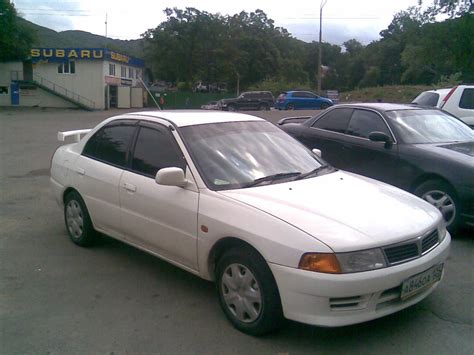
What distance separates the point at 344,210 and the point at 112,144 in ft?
8.83

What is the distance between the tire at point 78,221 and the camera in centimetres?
524

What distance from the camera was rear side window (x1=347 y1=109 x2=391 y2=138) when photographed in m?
6.73

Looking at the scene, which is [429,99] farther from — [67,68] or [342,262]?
[67,68]

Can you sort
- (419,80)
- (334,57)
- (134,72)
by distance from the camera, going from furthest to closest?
(334,57) → (419,80) → (134,72)

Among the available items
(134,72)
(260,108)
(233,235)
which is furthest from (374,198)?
(134,72)

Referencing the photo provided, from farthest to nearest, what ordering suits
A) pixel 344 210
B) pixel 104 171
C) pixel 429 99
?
pixel 429 99 < pixel 104 171 < pixel 344 210

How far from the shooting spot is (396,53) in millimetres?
78688

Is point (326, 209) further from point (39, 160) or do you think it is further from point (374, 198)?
point (39, 160)

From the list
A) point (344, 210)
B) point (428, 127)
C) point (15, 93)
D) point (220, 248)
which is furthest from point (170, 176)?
point (15, 93)

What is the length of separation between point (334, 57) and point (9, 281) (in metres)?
98.0

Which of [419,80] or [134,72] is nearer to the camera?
[134,72]

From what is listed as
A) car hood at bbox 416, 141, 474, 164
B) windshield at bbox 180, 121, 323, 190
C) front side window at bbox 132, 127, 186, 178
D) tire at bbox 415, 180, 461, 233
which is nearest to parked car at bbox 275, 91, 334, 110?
car hood at bbox 416, 141, 474, 164

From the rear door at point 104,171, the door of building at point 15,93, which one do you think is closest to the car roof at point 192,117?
the rear door at point 104,171

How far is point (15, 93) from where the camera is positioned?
46125mm
